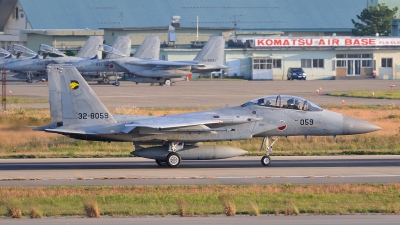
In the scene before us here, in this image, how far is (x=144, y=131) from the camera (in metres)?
21.4

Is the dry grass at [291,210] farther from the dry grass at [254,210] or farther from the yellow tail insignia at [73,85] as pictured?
the yellow tail insignia at [73,85]

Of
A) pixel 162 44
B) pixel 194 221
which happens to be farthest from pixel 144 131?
pixel 162 44

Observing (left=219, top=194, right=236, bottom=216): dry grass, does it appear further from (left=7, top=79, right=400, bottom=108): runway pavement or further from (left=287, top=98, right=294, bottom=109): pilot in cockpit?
(left=7, top=79, right=400, bottom=108): runway pavement

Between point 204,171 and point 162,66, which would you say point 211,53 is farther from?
point 204,171

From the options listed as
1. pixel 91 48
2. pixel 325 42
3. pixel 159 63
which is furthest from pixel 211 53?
pixel 325 42

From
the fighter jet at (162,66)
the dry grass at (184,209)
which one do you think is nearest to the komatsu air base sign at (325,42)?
the fighter jet at (162,66)

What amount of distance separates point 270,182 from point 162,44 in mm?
71865

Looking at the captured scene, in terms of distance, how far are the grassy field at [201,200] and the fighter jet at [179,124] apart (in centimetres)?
405

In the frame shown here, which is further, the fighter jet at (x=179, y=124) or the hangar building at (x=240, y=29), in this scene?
the hangar building at (x=240, y=29)

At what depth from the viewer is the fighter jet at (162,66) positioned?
220 ft

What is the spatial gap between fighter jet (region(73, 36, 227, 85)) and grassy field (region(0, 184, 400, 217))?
163 feet

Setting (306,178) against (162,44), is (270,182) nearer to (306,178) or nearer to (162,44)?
(306,178)

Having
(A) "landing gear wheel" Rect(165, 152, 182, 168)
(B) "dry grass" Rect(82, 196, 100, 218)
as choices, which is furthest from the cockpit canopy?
(B) "dry grass" Rect(82, 196, 100, 218)

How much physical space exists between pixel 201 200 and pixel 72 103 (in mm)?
7335
